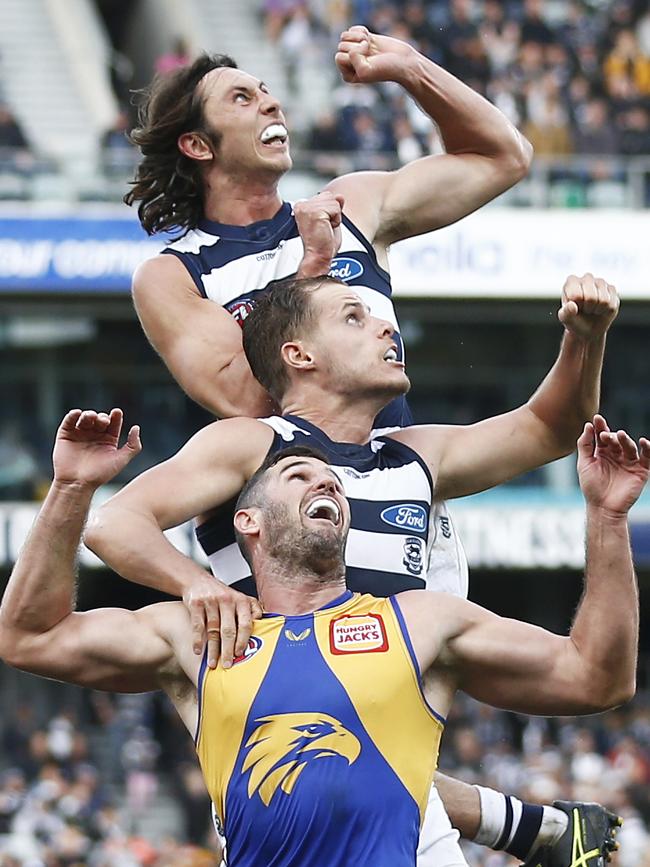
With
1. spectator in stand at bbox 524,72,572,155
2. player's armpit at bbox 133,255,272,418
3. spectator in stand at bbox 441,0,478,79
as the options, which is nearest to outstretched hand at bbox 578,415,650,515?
player's armpit at bbox 133,255,272,418

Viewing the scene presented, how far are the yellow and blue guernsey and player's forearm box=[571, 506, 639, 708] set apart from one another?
18.0 inches

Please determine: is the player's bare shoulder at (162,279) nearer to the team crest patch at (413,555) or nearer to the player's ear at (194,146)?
the player's ear at (194,146)

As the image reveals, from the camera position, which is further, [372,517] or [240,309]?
[240,309]

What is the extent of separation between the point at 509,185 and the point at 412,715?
2.17 metres

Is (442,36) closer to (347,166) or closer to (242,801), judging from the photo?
(347,166)

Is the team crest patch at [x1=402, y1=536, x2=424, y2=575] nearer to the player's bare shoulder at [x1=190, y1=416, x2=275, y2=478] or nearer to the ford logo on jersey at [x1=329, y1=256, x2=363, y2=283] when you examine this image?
the player's bare shoulder at [x1=190, y1=416, x2=275, y2=478]

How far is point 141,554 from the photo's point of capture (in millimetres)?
5359

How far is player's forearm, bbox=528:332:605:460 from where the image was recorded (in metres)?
5.98

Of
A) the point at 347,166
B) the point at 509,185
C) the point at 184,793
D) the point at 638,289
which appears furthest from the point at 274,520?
the point at 638,289

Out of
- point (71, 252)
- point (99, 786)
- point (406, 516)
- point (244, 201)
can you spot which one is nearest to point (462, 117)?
Answer: point (244, 201)

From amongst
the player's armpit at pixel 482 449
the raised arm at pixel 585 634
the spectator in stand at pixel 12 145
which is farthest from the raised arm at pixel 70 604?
the spectator in stand at pixel 12 145

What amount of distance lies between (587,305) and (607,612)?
1.04 metres

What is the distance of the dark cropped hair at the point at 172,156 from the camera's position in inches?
256

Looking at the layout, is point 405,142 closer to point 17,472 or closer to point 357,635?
point 17,472
